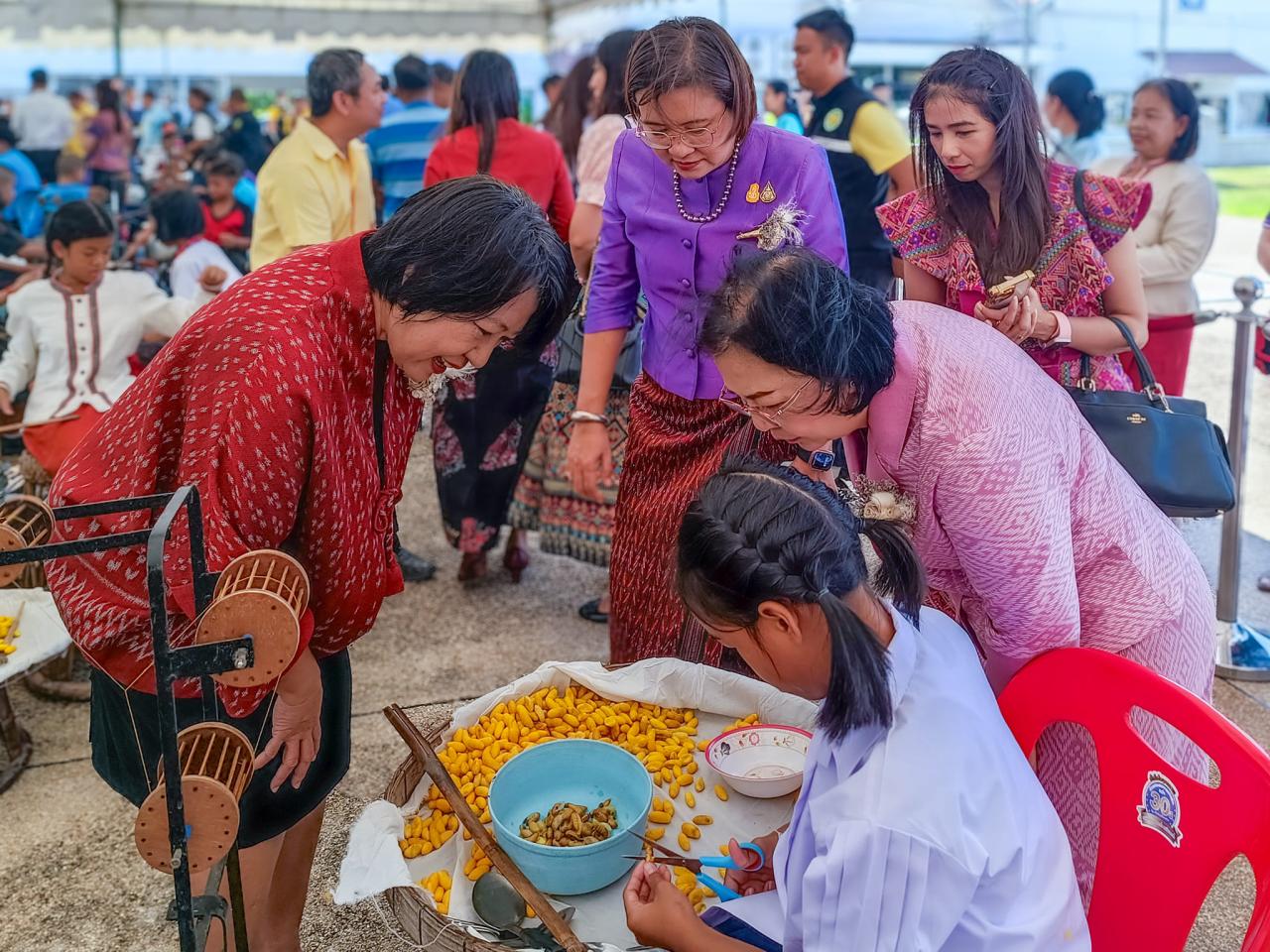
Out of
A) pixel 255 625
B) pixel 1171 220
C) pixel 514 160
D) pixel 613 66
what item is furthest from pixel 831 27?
pixel 255 625

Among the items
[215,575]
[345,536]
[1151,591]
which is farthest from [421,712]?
[1151,591]

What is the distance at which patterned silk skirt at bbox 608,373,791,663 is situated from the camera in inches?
87.4

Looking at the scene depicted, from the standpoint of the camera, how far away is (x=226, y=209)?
5898 mm

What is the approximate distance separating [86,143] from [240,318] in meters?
9.56

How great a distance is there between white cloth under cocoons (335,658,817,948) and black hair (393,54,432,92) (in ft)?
13.1

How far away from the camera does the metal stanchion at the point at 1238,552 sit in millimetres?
3090

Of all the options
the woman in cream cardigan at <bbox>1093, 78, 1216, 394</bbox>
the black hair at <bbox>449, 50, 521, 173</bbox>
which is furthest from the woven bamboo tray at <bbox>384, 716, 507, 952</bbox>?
the woman in cream cardigan at <bbox>1093, 78, 1216, 394</bbox>

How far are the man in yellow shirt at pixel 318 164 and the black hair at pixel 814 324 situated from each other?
7.89ft

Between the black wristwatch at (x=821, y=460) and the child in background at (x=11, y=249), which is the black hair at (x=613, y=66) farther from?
the child in background at (x=11, y=249)

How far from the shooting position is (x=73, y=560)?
54.9 inches

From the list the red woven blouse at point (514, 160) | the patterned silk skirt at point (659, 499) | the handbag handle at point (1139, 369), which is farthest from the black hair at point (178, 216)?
the handbag handle at point (1139, 369)

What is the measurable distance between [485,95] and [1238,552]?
283 centimetres

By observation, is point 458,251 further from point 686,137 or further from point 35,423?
point 35,423

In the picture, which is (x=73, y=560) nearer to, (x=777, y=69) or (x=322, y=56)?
(x=322, y=56)
